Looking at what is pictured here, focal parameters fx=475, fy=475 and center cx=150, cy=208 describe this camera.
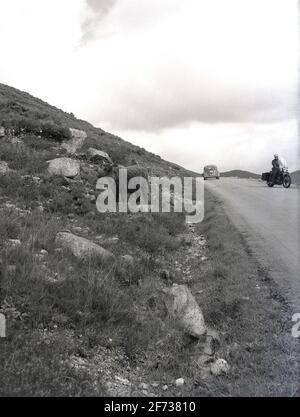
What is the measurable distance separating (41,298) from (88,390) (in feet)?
6.12

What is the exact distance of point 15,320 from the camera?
6.17m

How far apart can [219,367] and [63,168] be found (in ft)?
37.4

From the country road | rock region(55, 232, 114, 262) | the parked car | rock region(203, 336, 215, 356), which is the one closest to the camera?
rock region(203, 336, 215, 356)

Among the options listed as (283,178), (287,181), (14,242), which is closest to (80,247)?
(14,242)

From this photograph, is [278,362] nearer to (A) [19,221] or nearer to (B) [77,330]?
(B) [77,330]

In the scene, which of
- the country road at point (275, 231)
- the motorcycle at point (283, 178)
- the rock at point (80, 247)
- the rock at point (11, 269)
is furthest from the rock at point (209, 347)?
the motorcycle at point (283, 178)

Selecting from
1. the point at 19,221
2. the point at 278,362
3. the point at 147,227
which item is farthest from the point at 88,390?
the point at 147,227

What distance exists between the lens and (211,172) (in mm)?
53188

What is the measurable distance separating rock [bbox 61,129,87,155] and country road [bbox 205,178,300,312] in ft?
A: 23.5

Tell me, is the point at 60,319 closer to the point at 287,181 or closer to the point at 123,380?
the point at 123,380

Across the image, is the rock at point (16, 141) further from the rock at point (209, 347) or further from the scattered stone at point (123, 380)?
the scattered stone at point (123, 380)

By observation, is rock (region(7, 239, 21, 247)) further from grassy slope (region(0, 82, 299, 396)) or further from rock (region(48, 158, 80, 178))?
rock (region(48, 158, 80, 178))

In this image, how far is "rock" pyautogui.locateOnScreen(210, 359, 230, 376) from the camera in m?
6.20

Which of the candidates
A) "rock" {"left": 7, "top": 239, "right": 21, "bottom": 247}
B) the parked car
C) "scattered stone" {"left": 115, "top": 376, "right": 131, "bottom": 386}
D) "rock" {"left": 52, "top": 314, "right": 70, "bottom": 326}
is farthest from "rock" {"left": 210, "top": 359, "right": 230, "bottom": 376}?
the parked car
